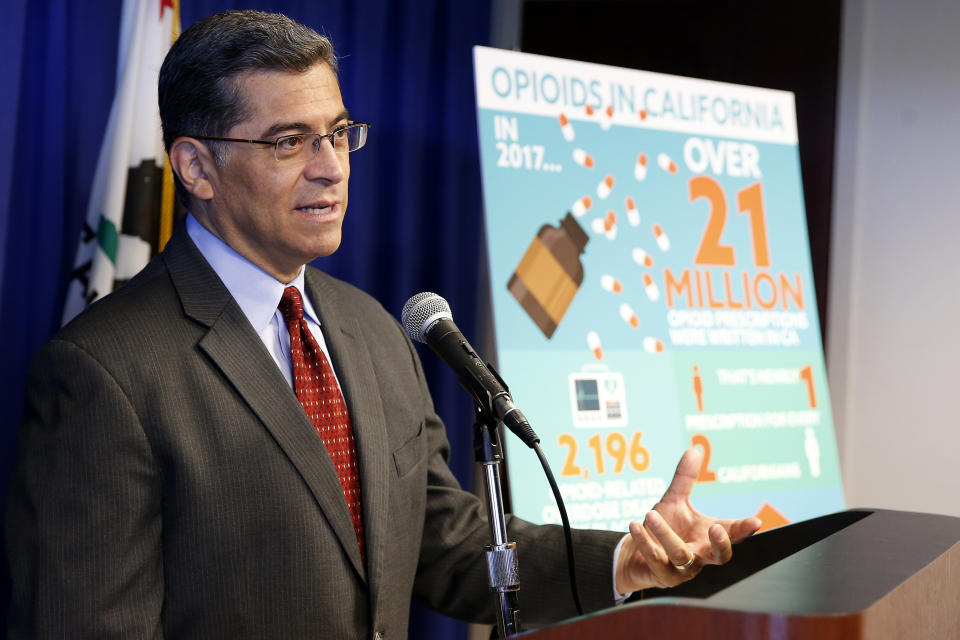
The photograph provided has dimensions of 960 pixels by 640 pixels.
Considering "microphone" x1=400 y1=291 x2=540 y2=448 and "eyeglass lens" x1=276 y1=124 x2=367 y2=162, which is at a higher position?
"eyeglass lens" x1=276 y1=124 x2=367 y2=162

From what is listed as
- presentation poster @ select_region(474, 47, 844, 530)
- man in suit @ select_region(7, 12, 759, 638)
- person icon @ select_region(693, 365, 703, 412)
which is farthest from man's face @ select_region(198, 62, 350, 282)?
person icon @ select_region(693, 365, 703, 412)

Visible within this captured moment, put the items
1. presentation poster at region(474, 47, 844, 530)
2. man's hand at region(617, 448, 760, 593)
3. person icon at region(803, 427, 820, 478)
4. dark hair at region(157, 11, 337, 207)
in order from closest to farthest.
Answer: man's hand at region(617, 448, 760, 593) → dark hair at region(157, 11, 337, 207) → presentation poster at region(474, 47, 844, 530) → person icon at region(803, 427, 820, 478)

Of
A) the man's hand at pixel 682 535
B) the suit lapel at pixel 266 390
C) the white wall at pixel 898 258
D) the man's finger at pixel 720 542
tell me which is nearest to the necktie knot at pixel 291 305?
the suit lapel at pixel 266 390

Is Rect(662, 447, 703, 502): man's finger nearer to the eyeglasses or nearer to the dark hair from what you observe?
the eyeglasses

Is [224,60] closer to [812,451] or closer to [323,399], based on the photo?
[323,399]

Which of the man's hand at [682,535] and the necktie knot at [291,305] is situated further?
the necktie knot at [291,305]

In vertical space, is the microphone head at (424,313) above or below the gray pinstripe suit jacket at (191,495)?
above

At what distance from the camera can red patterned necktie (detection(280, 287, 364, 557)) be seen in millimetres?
1698

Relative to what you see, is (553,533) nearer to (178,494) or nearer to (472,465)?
(178,494)

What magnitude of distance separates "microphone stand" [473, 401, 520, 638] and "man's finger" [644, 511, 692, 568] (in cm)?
21

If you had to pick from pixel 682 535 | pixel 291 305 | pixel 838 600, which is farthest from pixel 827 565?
pixel 291 305

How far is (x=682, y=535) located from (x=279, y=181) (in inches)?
34.3

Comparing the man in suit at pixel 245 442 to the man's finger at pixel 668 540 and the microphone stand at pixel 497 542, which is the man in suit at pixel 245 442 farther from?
the microphone stand at pixel 497 542

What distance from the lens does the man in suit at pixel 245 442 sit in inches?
58.1
